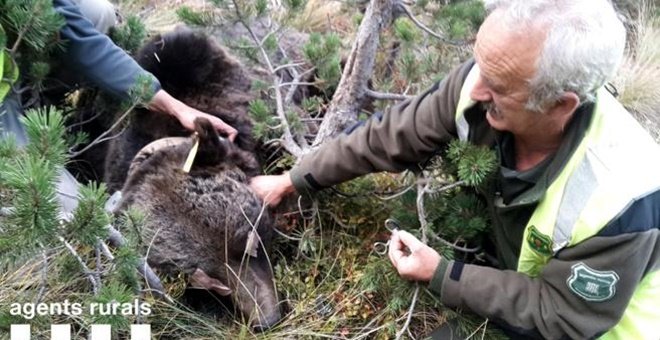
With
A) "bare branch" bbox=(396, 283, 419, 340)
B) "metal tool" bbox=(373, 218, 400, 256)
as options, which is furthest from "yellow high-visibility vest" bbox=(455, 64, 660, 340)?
"metal tool" bbox=(373, 218, 400, 256)

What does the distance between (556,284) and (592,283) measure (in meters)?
0.16

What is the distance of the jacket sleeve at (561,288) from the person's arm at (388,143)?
571mm

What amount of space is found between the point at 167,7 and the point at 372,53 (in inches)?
167

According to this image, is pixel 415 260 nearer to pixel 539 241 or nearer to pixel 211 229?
→ pixel 539 241

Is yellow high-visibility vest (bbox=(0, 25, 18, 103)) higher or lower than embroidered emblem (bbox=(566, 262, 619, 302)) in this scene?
higher

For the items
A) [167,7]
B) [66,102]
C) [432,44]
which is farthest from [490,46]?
[167,7]

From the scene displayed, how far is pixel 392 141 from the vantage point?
132 inches

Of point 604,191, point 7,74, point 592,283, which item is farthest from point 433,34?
point 7,74

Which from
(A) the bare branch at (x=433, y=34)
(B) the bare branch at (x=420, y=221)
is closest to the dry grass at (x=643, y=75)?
(A) the bare branch at (x=433, y=34)

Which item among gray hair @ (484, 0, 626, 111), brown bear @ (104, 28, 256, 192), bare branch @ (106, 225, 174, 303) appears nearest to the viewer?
gray hair @ (484, 0, 626, 111)

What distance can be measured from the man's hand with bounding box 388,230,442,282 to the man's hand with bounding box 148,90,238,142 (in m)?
1.34

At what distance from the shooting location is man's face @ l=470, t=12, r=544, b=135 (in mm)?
2611

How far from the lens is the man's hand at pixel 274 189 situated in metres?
3.72

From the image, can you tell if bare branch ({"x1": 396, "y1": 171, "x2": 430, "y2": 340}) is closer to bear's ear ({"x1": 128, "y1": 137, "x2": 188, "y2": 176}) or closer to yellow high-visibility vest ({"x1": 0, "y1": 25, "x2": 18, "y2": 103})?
bear's ear ({"x1": 128, "y1": 137, "x2": 188, "y2": 176})
